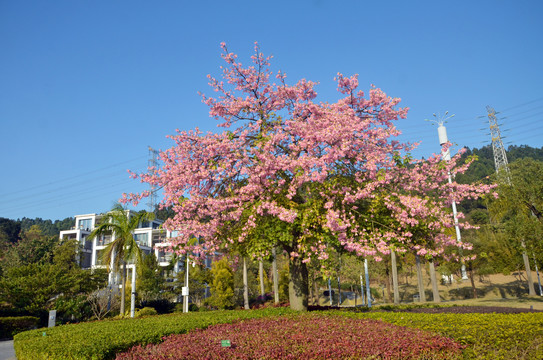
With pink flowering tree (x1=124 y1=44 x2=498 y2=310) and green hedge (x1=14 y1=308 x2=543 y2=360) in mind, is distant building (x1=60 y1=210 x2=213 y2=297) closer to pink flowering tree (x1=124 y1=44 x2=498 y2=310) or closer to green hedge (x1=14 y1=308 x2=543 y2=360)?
pink flowering tree (x1=124 y1=44 x2=498 y2=310)

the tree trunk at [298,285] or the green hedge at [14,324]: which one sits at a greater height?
the tree trunk at [298,285]

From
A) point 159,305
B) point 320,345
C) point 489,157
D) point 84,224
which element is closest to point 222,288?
point 159,305

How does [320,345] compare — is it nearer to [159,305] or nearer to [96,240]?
[159,305]

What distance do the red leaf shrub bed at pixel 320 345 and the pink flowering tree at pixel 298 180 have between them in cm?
435

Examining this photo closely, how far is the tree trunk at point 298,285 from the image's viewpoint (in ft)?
50.8

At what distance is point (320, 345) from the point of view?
7.46 metres

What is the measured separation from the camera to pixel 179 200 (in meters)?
14.7

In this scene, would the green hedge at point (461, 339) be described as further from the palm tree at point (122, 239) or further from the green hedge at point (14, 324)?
the green hedge at point (14, 324)

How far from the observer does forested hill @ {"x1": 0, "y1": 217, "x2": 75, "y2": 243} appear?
99050mm

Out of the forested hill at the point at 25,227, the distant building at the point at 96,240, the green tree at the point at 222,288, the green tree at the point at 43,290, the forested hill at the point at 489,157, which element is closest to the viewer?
the green tree at the point at 43,290

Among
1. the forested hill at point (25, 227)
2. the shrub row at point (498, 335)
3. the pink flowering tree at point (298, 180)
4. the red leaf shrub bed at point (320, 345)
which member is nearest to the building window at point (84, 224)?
the forested hill at point (25, 227)

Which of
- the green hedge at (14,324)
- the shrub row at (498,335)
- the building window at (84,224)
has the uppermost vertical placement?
the building window at (84,224)

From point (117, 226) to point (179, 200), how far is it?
1215cm

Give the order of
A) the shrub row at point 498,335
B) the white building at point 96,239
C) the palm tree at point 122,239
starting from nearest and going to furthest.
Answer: the shrub row at point 498,335
the palm tree at point 122,239
the white building at point 96,239
